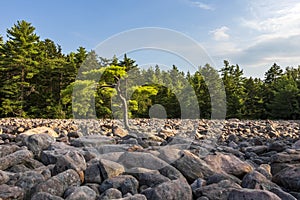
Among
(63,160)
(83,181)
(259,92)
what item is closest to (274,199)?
(83,181)

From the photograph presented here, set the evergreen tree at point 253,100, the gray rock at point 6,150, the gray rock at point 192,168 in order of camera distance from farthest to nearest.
Answer: the evergreen tree at point 253,100 < the gray rock at point 6,150 < the gray rock at point 192,168

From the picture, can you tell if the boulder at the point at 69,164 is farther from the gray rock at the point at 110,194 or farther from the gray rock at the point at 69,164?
the gray rock at the point at 110,194

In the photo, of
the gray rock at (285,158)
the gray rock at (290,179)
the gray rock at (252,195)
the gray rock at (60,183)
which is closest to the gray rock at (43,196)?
the gray rock at (60,183)

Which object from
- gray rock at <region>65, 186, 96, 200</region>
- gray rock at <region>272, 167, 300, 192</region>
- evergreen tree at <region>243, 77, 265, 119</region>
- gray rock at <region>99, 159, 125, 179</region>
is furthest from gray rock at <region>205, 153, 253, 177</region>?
evergreen tree at <region>243, 77, 265, 119</region>

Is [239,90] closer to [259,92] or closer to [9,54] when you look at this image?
[259,92]

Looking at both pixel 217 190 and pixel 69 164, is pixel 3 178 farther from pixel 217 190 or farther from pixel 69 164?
pixel 217 190

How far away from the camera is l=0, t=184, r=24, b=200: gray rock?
1814 millimetres

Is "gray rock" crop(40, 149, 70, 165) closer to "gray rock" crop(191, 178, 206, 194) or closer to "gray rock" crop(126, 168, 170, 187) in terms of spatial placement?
"gray rock" crop(126, 168, 170, 187)

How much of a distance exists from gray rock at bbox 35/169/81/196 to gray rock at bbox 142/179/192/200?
542 millimetres

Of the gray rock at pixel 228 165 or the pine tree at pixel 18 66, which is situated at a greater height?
the pine tree at pixel 18 66

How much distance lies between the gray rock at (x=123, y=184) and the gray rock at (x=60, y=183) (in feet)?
0.68

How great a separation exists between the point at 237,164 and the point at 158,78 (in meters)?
2.58

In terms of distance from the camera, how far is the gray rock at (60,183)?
1884 millimetres

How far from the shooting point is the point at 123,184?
201 cm
